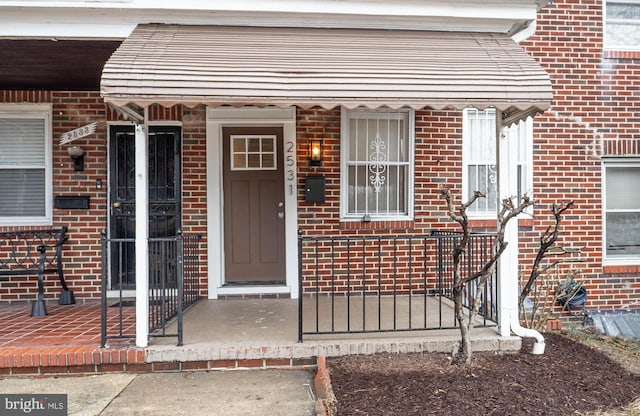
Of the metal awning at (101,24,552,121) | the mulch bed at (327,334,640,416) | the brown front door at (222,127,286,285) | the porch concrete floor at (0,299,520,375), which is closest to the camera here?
Answer: the mulch bed at (327,334,640,416)

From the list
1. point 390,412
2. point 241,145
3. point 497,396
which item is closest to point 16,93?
point 241,145

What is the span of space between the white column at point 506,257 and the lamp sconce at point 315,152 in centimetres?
228

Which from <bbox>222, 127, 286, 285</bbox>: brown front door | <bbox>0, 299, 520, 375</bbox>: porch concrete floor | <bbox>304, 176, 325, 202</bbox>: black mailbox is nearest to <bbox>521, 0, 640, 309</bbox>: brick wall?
<bbox>0, 299, 520, 375</bbox>: porch concrete floor

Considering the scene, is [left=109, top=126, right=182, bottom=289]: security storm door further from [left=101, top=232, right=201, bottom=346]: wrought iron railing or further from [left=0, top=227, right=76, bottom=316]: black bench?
[left=0, top=227, right=76, bottom=316]: black bench

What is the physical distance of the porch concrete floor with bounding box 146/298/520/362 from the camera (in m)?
3.94

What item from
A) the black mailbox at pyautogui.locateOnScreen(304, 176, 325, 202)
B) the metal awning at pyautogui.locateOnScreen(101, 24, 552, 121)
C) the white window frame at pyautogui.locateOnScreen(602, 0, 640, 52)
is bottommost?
the black mailbox at pyautogui.locateOnScreen(304, 176, 325, 202)

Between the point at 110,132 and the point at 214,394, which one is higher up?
the point at 110,132

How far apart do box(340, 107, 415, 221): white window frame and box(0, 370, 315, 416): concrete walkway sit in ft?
8.17

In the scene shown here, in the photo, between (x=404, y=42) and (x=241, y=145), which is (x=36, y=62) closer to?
(x=241, y=145)

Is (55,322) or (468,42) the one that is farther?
(55,322)

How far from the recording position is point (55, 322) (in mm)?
4809

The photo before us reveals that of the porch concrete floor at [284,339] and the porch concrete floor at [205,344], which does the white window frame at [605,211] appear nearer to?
the porch concrete floor at [284,339]

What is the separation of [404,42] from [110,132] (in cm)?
389

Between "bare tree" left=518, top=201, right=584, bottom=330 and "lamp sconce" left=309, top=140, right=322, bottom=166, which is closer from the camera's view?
"bare tree" left=518, top=201, right=584, bottom=330
